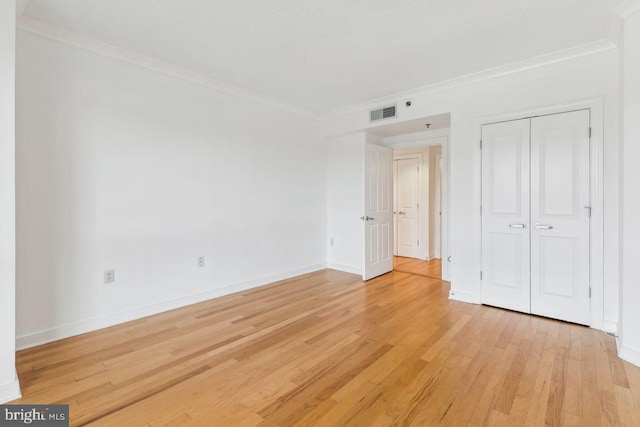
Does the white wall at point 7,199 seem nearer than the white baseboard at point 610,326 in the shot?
Yes

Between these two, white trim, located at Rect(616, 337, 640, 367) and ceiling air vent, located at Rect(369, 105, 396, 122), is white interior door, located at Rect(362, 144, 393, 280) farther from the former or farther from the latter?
white trim, located at Rect(616, 337, 640, 367)

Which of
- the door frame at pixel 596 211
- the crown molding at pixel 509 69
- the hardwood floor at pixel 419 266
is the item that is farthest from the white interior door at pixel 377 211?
the door frame at pixel 596 211

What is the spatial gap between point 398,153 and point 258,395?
19.4 feet

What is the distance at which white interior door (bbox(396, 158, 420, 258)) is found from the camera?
6.54m

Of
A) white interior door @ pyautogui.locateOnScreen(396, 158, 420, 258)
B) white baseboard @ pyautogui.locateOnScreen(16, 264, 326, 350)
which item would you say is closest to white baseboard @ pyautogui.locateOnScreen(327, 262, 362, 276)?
white baseboard @ pyautogui.locateOnScreen(16, 264, 326, 350)

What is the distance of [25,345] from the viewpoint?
246cm

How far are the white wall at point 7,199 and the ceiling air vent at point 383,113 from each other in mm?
3689

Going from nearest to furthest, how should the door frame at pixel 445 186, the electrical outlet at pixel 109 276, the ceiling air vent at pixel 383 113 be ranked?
the electrical outlet at pixel 109 276 → the ceiling air vent at pixel 383 113 → the door frame at pixel 445 186

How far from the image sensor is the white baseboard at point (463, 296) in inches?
140

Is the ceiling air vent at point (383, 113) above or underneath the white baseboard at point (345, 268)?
above

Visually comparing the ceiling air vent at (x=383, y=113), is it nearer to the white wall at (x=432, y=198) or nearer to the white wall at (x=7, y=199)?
the white wall at (x=432, y=198)

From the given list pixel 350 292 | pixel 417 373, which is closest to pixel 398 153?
pixel 350 292

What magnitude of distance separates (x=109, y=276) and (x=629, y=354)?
4.40m
